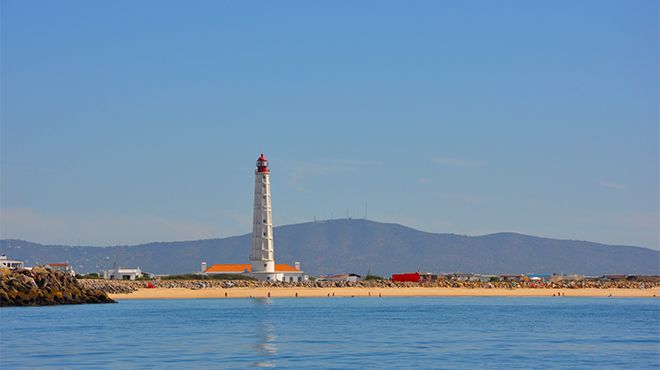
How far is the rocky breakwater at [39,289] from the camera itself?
83.6 m

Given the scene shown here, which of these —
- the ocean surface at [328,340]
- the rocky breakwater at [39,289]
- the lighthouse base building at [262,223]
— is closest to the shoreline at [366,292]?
the lighthouse base building at [262,223]

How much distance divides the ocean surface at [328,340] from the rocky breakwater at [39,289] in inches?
197

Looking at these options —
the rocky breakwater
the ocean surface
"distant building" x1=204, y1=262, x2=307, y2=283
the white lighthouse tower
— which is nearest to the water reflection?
the ocean surface

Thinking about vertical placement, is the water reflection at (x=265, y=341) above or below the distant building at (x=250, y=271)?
below

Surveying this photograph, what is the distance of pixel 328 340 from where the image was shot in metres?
50.9

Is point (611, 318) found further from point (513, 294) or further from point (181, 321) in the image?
point (513, 294)

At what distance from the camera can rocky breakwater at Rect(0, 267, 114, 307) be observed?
83.6 metres

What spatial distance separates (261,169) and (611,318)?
210 ft

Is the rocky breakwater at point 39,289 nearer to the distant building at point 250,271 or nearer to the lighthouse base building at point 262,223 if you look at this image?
the lighthouse base building at point 262,223

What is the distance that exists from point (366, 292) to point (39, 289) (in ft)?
182

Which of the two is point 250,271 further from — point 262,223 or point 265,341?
point 265,341

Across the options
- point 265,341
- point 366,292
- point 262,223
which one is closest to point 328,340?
point 265,341

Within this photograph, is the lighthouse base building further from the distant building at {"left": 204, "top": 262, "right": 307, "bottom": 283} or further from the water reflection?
the water reflection

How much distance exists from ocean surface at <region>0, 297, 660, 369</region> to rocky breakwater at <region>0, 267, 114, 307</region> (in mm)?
5013
